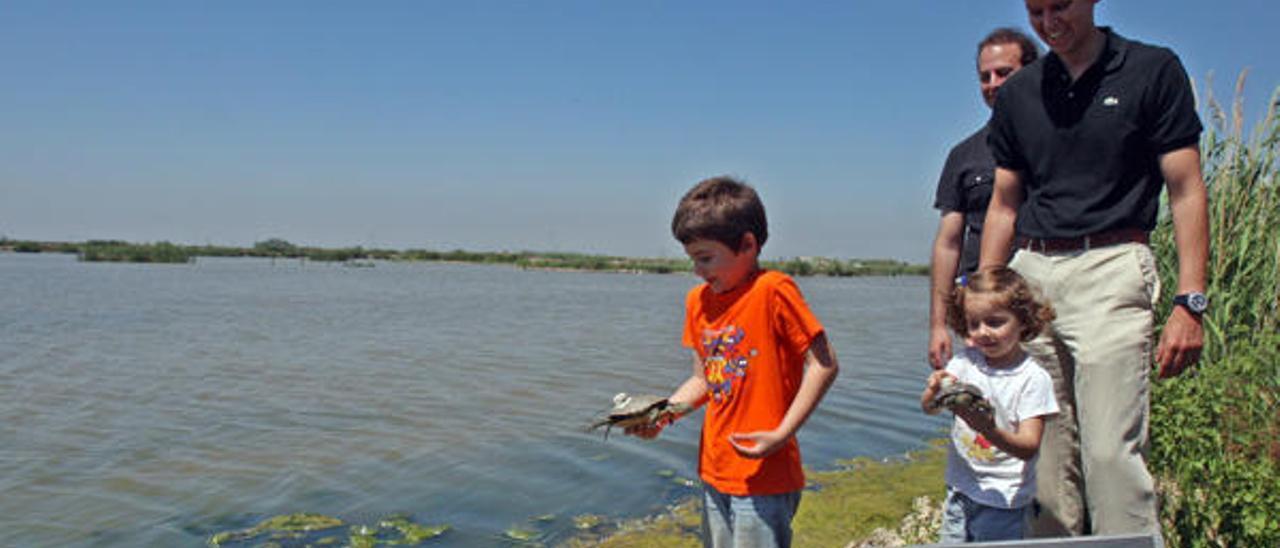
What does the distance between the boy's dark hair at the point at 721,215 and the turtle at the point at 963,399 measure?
0.65 meters

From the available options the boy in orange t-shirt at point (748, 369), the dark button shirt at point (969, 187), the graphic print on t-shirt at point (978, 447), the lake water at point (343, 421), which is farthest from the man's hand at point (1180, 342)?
the lake water at point (343, 421)

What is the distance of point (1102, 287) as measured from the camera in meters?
2.70

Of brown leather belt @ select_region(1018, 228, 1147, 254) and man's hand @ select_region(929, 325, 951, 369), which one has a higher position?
brown leather belt @ select_region(1018, 228, 1147, 254)

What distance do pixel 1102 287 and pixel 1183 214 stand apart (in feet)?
0.95

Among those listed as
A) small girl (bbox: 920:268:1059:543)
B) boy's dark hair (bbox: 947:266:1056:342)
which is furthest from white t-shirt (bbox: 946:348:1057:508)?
boy's dark hair (bbox: 947:266:1056:342)

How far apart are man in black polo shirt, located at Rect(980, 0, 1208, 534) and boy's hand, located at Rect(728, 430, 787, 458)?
957 millimetres

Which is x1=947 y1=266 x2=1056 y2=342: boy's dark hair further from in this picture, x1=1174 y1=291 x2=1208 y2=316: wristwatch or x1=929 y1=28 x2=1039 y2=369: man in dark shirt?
x1=929 y1=28 x2=1039 y2=369: man in dark shirt

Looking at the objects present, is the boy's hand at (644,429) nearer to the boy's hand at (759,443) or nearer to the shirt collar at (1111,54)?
the boy's hand at (759,443)

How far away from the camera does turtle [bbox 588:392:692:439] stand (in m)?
2.55

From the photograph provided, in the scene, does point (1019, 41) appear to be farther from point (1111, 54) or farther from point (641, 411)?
point (641, 411)

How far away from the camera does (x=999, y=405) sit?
265 centimetres

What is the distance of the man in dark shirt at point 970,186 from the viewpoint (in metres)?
3.59

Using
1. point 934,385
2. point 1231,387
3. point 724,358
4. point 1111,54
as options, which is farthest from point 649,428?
point 1231,387

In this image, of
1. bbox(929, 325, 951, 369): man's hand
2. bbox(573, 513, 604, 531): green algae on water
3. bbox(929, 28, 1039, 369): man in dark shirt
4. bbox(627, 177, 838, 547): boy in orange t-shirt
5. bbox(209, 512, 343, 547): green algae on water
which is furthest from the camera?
bbox(573, 513, 604, 531): green algae on water
